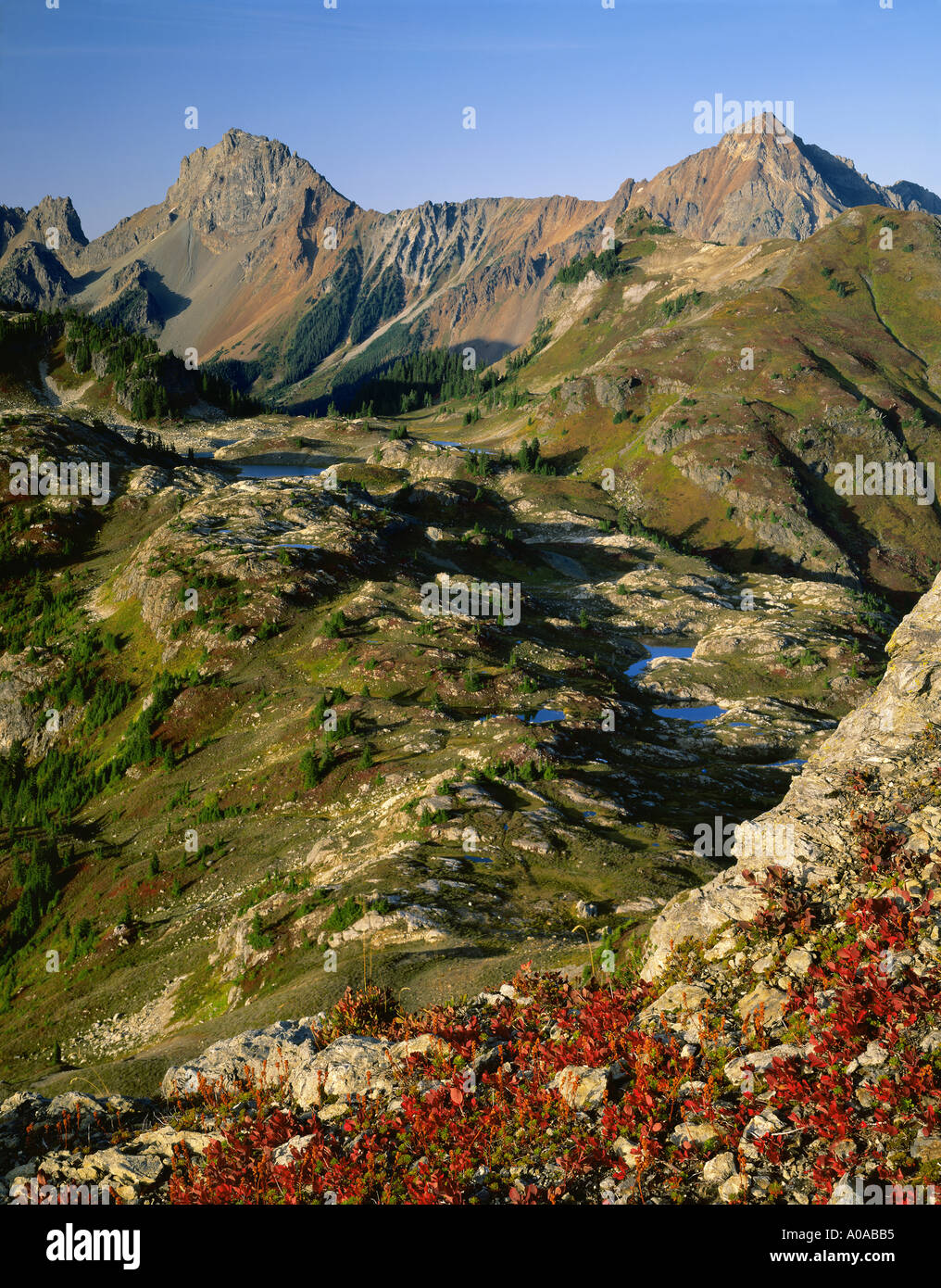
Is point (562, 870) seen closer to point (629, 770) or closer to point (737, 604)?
point (629, 770)

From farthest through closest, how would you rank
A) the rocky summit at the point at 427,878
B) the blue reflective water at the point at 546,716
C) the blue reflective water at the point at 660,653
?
the blue reflective water at the point at 660,653, the blue reflective water at the point at 546,716, the rocky summit at the point at 427,878

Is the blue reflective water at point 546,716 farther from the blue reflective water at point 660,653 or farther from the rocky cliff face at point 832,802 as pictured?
the rocky cliff face at point 832,802

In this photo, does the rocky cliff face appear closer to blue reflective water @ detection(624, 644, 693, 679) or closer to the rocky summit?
the rocky summit

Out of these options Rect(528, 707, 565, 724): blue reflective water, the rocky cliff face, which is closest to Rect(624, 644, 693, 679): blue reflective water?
Rect(528, 707, 565, 724): blue reflective water

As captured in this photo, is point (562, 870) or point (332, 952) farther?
point (562, 870)

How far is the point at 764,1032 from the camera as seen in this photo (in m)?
14.4

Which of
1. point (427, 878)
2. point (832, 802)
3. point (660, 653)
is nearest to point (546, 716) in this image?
point (427, 878)

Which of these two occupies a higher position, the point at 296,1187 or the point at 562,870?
the point at 296,1187

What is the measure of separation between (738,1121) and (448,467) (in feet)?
631

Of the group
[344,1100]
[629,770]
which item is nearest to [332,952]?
[344,1100]

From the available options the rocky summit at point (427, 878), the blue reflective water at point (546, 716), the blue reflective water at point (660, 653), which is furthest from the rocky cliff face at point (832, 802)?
the blue reflective water at point (660, 653)

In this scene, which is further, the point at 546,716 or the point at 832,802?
the point at 546,716

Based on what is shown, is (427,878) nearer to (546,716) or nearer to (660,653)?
(546,716)

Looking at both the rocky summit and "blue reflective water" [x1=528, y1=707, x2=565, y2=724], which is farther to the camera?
"blue reflective water" [x1=528, y1=707, x2=565, y2=724]
